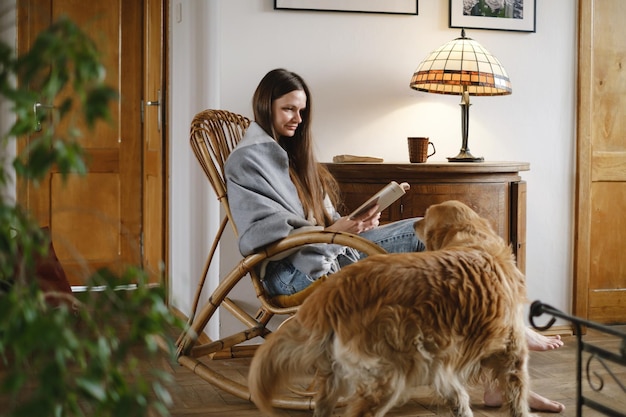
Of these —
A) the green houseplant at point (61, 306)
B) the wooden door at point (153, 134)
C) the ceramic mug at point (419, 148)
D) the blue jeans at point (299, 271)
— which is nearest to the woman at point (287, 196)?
the blue jeans at point (299, 271)

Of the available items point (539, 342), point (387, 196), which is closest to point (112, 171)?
point (387, 196)

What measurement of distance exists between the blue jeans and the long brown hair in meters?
0.28

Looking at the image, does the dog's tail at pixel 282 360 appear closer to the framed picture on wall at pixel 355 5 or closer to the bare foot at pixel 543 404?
the bare foot at pixel 543 404

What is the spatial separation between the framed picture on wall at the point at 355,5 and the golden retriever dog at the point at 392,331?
1.62m

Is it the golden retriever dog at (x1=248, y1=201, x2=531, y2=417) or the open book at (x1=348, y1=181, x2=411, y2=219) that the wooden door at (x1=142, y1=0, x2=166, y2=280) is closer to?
the open book at (x1=348, y1=181, x2=411, y2=219)

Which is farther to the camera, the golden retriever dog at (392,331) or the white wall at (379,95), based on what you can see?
the white wall at (379,95)

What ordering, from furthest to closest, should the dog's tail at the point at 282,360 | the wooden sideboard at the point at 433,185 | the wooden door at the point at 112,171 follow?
1. the wooden door at the point at 112,171
2. the wooden sideboard at the point at 433,185
3. the dog's tail at the point at 282,360

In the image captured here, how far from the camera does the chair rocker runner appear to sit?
7.41 feet

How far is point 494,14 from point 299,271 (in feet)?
5.47

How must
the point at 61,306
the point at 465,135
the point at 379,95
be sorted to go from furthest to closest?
the point at 379,95 → the point at 465,135 → the point at 61,306

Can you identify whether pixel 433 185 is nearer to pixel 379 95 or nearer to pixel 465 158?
pixel 465 158

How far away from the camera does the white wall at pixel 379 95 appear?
10.3ft

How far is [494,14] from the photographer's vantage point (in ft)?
11.2

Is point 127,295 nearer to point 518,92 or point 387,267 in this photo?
point 387,267
